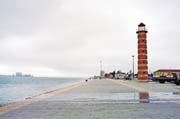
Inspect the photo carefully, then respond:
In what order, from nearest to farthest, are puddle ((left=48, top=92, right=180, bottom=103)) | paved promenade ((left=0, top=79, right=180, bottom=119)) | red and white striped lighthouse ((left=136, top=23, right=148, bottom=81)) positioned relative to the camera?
paved promenade ((left=0, top=79, right=180, bottom=119)) < puddle ((left=48, top=92, right=180, bottom=103)) < red and white striped lighthouse ((left=136, top=23, right=148, bottom=81))

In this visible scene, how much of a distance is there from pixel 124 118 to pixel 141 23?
290ft

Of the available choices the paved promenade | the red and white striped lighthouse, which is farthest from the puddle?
the red and white striped lighthouse

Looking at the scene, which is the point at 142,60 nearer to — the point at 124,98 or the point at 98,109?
the point at 124,98

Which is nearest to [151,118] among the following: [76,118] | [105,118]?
[105,118]

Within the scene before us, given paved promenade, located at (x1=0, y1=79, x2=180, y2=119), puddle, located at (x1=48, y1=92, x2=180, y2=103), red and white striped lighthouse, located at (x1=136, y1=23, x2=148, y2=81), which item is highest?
red and white striped lighthouse, located at (x1=136, y1=23, x2=148, y2=81)

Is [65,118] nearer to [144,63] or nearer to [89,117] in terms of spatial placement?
[89,117]

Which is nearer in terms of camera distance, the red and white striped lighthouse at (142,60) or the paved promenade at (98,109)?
the paved promenade at (98,109)

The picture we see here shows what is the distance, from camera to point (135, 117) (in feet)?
42.7

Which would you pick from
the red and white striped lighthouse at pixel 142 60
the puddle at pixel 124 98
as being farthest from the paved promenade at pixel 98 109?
the red and white striped lighthouse at pixel 142 60

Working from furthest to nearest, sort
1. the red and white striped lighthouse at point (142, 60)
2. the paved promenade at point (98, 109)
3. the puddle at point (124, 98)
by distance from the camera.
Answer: the red and white striped lighthouse at point (142, 60)
the puddle at point (124, 98)
the paved promenade at point (98, 109)

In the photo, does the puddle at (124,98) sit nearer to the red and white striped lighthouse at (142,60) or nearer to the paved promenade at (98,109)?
the paved promenade at (98,109)

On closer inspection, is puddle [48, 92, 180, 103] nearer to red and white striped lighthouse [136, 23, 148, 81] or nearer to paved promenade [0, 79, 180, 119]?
paved promenade [0, 79, 180, 119]

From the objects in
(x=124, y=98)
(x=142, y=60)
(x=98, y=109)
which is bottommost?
(x=98, y=109)

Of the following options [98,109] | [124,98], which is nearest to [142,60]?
[124,98]
